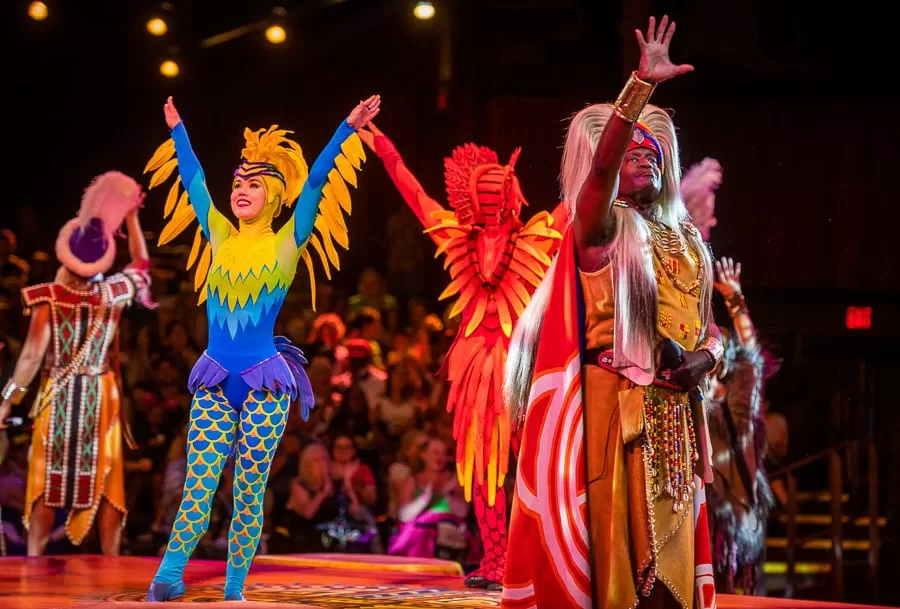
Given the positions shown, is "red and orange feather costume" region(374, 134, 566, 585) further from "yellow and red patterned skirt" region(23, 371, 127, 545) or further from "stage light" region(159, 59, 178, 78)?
"stage light" region(159, 59, 178, 78)

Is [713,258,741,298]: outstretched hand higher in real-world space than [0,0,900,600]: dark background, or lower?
lower

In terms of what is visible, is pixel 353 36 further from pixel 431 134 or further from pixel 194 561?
pixel 194 561

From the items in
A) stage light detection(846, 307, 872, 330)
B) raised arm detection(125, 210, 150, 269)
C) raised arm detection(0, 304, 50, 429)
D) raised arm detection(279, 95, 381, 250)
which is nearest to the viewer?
raised arm detection(279, 95, 381, 250)

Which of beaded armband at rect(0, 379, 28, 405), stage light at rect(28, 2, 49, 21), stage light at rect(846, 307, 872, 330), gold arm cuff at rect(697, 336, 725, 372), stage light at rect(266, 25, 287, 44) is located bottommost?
beaded armband at rect(0, 379, 28, 405)

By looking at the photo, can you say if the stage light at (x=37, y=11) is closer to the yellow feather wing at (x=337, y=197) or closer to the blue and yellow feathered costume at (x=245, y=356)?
the blue and yellow feathered costume at (x=245, y=356)

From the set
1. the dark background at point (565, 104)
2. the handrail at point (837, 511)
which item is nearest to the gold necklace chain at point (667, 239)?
the dark background at point (565, 104)

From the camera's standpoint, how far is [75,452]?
280 inches

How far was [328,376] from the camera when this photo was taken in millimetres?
8180

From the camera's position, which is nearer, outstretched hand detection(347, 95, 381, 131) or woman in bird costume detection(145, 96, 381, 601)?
woman in bird costume detection(145, 96, 381, 601)

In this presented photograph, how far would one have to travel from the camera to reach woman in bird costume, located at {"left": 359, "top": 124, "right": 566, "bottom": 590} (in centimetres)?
580

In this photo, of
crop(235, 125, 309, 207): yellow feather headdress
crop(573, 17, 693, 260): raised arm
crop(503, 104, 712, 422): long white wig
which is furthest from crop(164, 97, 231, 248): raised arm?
crop(573, 17, 693, 260): raised arm

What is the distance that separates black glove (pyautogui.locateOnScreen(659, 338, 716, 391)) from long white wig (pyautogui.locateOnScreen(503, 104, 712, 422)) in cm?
4

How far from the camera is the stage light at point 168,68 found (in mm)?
8586

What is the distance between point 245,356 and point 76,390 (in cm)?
271
